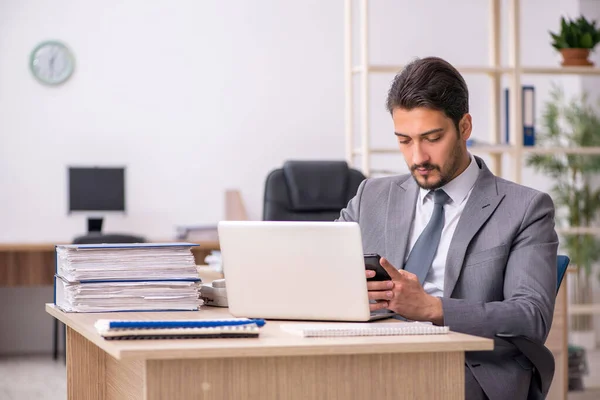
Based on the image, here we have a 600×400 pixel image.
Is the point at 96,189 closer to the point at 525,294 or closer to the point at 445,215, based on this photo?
the point at 445,215

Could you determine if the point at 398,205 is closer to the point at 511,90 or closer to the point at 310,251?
the point at 310,251

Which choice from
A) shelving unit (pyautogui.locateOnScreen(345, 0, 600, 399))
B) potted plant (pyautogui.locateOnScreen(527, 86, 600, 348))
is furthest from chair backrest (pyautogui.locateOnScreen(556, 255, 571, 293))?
potted plant (pyautogui.locateOnScreen(527, 86, 600, 348))

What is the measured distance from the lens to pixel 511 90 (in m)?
5.30

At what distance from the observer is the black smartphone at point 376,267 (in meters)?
1.80

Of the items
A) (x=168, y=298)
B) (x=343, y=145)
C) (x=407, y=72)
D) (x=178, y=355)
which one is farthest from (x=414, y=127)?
(x=343, y=145)

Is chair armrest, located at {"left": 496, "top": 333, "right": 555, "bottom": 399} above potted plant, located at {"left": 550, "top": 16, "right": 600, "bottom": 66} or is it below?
below

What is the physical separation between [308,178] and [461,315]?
7.72ft

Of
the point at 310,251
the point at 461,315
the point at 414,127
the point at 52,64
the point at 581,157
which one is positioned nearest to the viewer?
the point at 310,251

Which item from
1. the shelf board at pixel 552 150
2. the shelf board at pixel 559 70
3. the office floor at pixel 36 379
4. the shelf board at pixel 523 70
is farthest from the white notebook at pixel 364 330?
the shelf board at pixel 559 70

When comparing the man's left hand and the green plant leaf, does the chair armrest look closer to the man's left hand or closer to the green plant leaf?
the man's left hand

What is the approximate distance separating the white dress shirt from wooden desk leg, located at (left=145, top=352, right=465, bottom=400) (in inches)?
23.0

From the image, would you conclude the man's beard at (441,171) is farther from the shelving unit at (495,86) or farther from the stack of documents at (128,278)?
the shelving unit at (495,86)

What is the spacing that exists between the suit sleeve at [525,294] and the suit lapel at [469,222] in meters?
0.09

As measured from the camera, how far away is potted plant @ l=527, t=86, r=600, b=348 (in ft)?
21.5
